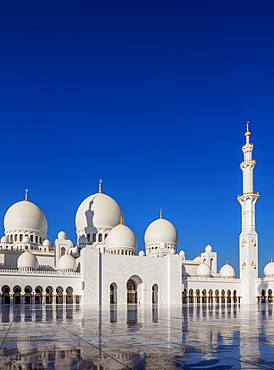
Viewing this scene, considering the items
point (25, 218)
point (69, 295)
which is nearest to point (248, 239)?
point (69, 295)

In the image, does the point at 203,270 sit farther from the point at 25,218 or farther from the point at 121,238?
the point at 25,218

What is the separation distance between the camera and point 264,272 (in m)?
42.5

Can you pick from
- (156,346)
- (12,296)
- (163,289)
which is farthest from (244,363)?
(163,289)

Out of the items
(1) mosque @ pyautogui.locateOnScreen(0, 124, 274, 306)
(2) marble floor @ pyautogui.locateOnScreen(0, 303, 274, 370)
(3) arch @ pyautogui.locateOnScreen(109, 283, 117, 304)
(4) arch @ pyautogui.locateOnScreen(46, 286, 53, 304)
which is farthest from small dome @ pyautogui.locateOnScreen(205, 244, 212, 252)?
(2) marble floor @ pyautogui.locateOnScreen(0, 303, 274, 370)

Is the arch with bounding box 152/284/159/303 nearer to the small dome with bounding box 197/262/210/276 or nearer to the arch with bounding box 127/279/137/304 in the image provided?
the arch with bounding box 127/279/137/304

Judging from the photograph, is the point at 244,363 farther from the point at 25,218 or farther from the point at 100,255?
the point at 25,218

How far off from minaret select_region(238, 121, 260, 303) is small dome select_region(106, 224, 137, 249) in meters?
10.4

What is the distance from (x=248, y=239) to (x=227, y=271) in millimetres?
6030

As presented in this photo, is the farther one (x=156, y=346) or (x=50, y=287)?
(x=50, y=287)

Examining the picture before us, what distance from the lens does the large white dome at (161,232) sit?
42875mm

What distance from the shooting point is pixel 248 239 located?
38.4 m

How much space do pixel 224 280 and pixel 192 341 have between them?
35250 millimetres

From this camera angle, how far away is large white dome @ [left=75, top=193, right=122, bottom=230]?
135 feet

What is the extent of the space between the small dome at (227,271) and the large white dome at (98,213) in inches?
476
